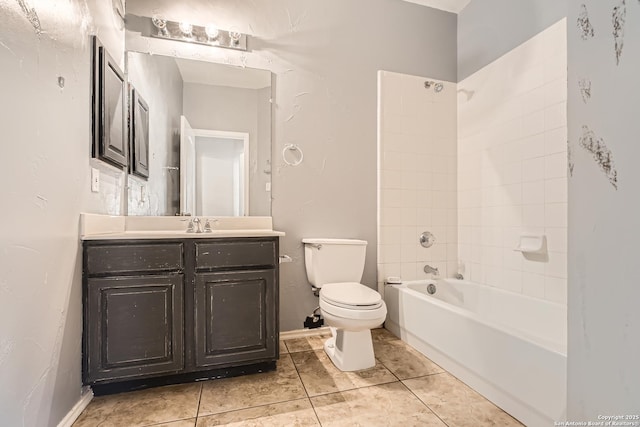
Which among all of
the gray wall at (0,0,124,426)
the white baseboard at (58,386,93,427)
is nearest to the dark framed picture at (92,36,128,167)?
the gray wall at (0,0,124,426)

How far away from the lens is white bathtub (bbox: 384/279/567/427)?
4.33 feet

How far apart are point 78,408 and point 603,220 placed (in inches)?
80.1

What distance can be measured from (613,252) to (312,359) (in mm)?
1889

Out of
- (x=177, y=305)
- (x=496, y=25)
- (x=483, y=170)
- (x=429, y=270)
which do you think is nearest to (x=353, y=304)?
(x=177, y=305)

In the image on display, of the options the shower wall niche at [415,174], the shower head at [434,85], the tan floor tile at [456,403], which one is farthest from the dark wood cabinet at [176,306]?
the shower head at [434,85]

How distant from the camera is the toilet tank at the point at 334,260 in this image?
7.30 feet

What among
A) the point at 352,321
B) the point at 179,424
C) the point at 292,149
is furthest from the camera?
the point at 292,149

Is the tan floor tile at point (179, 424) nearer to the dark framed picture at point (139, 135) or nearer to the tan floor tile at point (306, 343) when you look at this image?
the tan floor tile at point (306, 343)

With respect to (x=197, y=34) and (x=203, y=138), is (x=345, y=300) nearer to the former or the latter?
(x=203, y=138)

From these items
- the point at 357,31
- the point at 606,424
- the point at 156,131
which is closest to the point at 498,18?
the point at 357,31

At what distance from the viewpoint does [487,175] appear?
2457 mm

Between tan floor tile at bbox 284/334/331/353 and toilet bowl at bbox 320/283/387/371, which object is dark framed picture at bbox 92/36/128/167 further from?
tan floor tile at bbox 284/334/331/353

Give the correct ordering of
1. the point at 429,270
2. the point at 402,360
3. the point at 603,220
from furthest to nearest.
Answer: the point at 429,270 → the point at 402,360 → the point at 603,220

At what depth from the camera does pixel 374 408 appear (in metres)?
1.50
